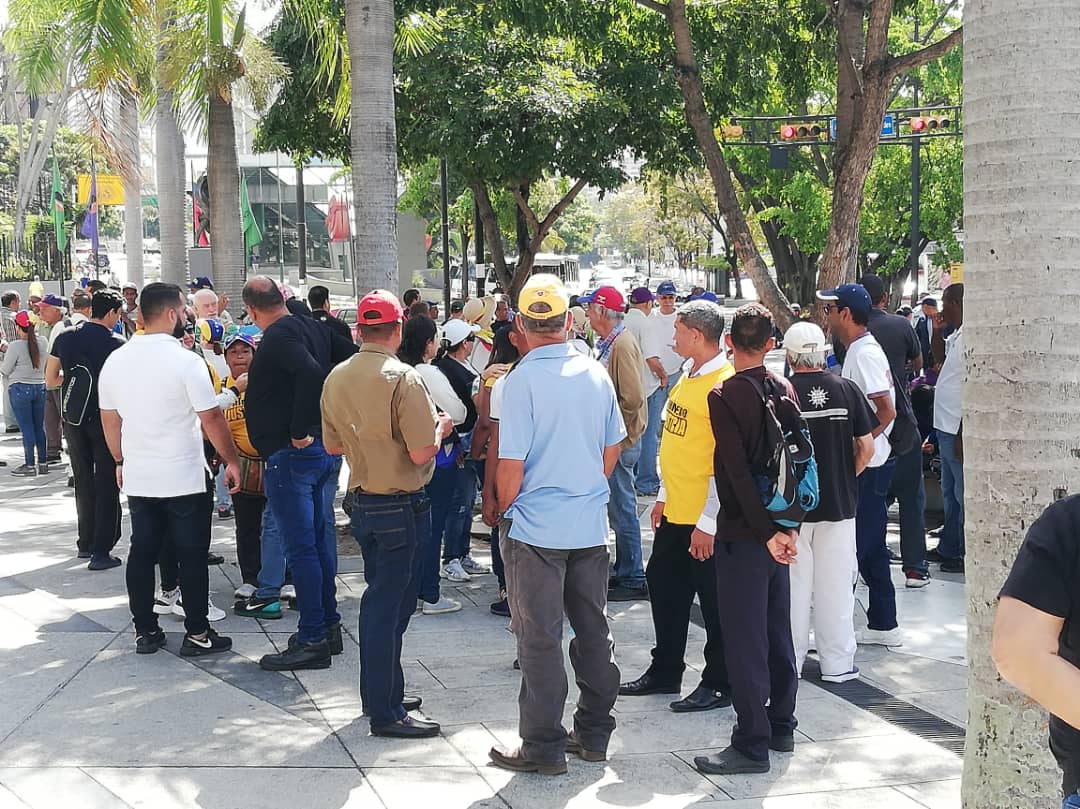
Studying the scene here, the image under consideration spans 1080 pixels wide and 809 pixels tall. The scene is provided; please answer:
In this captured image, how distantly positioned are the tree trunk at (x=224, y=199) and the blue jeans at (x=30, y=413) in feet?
8.30

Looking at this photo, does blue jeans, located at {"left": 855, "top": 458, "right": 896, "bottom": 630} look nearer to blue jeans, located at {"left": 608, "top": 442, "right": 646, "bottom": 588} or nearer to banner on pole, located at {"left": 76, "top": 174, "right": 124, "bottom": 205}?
blue jeans, located at {"left": 608, "top": 442, "right": 646, "bottom": 588}

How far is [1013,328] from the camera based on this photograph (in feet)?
11.9

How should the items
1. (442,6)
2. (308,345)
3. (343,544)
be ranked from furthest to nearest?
(442,6), (343,544), (308,345)

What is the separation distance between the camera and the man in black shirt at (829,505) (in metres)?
5.77

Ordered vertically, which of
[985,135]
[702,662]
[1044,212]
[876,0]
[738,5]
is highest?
[738,5]

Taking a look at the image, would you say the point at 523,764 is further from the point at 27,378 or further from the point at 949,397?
the point at 27,378

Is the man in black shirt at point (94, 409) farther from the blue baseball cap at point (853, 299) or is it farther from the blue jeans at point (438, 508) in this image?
the blue baseball cap at point (853, 299)

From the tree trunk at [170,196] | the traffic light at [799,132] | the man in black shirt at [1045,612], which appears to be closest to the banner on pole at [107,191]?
the tree trunk at [170,196]

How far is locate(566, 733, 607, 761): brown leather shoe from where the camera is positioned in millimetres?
5086

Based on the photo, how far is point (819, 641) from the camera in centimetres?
620

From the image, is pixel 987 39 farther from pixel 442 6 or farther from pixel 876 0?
pixel 442 6

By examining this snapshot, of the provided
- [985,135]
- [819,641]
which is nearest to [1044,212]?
[985,135]

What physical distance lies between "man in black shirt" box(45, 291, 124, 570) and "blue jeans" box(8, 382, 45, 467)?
14.8 ft

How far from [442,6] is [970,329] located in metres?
13.9
